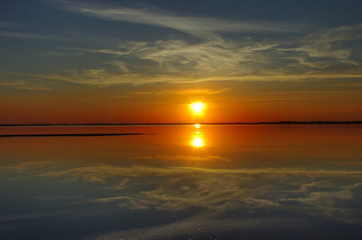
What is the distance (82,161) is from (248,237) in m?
15.7

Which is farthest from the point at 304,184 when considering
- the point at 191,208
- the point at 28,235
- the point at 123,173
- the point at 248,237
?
the point at 28,235

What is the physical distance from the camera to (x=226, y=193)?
12141 millimetres

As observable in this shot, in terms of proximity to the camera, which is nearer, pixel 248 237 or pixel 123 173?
pixel 248 237

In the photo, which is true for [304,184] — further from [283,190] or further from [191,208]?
[191,208]

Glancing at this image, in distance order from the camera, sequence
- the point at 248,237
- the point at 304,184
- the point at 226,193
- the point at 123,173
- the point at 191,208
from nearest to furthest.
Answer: the point at 248,237 < the point at 191,208 < the point at 226,193 < the point at 304,184 < the point at 123,173

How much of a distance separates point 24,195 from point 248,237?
329 inches

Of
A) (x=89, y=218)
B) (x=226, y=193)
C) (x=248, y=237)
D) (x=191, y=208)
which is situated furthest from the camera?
(x=226, y=193)

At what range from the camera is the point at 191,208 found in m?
10.1

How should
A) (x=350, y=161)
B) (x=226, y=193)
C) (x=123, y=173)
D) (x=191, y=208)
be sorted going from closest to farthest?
(x=191, y=208) < (x=226, y=193) < (x=123, y=173) < (x=350, y=161)

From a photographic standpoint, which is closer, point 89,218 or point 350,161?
point 89,218

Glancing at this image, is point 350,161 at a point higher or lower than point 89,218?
higher

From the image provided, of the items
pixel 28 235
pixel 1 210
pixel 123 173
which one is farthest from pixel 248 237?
pixel 123 173

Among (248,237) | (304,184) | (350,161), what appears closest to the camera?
(248,237)

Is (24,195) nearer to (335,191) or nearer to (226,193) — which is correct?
(226,193)
